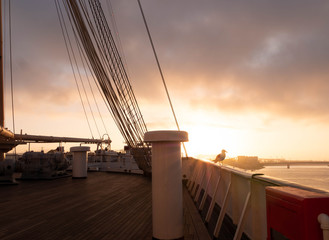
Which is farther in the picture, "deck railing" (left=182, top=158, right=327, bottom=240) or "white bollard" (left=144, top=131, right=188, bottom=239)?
"white bollard" (left=144, top=131, right=188, bottom=239)

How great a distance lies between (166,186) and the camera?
3.07 m

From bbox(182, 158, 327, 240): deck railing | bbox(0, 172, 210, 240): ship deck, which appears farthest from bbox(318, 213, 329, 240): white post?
bbox(0, 172, 210, 240): ship deck

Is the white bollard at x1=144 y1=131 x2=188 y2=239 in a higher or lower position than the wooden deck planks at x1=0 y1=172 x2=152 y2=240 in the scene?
higher

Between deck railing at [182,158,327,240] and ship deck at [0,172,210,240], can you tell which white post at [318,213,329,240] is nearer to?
deck railing at [182,158,327,240]

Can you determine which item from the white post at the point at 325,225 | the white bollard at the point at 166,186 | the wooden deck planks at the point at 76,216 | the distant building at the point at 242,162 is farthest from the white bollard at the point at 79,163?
the white post at the point at 325,225

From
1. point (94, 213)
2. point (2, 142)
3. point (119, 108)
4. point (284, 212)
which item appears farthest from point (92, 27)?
point (284, 212)

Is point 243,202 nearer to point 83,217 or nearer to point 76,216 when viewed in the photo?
point 83,217

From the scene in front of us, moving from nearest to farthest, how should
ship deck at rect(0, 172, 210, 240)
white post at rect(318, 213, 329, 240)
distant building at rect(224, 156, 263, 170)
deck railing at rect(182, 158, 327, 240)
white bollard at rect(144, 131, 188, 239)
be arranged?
white post at rect(318, 213, 329, 240)
deck railing at rect(182, 158, 327, 240)
white bollard at rect(144, 131, 188, 239)
ship deck at rect(0, 172, 210, 240)
distant building at rect(224, 156, 263, 170)

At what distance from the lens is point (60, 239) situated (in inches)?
126

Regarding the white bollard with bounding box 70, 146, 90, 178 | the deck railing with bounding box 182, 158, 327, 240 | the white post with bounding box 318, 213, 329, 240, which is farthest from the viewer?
the white bollard with bounding box 70, 146, 90, 178

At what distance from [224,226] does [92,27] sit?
869 centimetres

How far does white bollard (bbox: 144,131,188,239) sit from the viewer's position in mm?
3027

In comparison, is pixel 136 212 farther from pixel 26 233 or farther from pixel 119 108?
pixel 119 108

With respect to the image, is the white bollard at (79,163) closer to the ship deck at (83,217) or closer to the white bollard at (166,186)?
the ship deck at (83,217)
